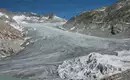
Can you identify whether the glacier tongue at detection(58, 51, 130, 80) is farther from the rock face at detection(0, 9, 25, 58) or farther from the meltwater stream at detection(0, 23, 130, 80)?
the rock face at detection(0, 9, 25, 58)

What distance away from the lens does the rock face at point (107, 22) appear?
156ft

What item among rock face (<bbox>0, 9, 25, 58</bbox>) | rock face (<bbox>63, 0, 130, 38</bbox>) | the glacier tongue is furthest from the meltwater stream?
rock face (<bbox>63, 0, 130, 38</bbox>)

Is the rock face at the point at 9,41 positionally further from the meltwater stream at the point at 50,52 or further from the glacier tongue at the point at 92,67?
the glacier tongue at the point at 92,67

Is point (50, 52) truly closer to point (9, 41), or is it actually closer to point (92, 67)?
point (9, 41)

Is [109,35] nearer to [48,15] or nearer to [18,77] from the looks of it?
[18,77]

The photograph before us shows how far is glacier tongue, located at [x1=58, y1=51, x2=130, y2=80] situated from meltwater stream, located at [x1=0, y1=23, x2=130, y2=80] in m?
1.00

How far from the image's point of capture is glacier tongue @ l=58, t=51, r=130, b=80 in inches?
966

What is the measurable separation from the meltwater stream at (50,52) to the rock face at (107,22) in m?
3.72

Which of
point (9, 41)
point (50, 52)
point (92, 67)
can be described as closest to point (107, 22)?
point (50, 52)

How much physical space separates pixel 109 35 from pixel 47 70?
2047 centimetres

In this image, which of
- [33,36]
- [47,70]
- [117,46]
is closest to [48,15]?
[33,36]

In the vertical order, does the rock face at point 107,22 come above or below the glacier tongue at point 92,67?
above

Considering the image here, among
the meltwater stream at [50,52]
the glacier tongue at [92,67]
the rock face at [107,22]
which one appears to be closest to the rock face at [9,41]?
the meltwater stream at [50,52]

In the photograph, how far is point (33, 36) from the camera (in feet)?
166
